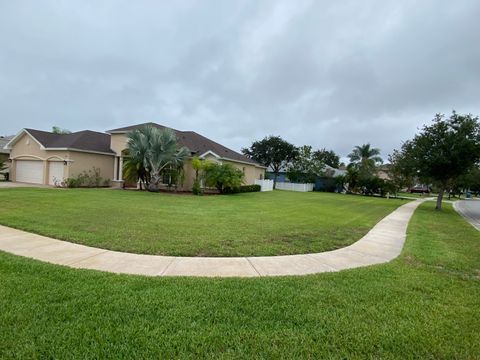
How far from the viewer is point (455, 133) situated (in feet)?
59.2

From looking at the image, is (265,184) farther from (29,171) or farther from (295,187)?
(29,171)

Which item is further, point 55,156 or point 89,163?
point 89,163

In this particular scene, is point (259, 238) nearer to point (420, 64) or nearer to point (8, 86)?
point (420, 64)

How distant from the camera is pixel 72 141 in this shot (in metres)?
23.0

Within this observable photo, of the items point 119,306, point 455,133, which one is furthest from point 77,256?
point 455,133

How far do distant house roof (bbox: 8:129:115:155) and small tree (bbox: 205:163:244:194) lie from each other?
9.65m

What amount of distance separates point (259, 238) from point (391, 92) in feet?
55.9

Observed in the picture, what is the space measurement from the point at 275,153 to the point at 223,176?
26826mm

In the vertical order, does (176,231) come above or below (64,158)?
below

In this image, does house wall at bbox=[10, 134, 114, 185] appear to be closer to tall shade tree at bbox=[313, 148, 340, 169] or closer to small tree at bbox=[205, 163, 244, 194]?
small tree at bbox=[205, 163, 244, 194]

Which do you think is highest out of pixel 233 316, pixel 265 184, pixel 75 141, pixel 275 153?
pixel 275 153

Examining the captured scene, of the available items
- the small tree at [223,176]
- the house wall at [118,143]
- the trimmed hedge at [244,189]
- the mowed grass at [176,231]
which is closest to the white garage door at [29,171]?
the house wall at [118,143]

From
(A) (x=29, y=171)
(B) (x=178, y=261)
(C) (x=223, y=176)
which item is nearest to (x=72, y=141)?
(A) (x=29, y=171)

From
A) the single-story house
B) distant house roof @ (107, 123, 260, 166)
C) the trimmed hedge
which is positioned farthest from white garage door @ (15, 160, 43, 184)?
the trimmed hedge
